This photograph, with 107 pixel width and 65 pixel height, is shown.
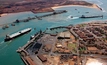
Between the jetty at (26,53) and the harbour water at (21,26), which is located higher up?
the jetty at (26,53)

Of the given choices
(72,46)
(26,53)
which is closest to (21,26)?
(26,53)

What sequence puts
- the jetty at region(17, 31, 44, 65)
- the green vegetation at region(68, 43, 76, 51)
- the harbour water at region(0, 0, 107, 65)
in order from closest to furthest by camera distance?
the jetty at region(17, 31, 44, 65) < the harbour water at region(0, 0, 107, 65) < the green vegetation at region(68, 43, 76, 51)

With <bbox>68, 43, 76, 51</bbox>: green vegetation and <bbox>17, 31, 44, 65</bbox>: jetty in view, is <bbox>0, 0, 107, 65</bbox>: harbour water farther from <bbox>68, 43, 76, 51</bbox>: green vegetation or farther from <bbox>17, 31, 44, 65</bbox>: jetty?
<bbox>68, 43, 76, 51</bbox>: green vegetation

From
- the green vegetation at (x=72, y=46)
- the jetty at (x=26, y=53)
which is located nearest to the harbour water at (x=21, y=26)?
the jetty at (x=26, y=53)

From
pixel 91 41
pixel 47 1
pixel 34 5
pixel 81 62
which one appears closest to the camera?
pixel 81 62

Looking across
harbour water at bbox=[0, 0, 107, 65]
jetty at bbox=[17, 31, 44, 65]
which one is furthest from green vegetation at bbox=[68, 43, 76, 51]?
harbour water at bbox=[0, 0, 107, 65]

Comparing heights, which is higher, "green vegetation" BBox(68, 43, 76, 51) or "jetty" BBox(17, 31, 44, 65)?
"jetty" BBox(17, 31, 44, 65)

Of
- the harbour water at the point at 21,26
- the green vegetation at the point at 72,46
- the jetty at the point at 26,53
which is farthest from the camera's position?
the green vegetation at the point at 72,46

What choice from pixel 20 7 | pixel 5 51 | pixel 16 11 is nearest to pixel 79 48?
pixel 5 51

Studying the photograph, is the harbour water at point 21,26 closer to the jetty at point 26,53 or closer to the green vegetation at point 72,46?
the jetty at point 26,53

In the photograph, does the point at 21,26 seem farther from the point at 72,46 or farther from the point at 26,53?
the point at 72,46

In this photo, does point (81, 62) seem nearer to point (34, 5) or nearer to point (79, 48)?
point (79, 48)
